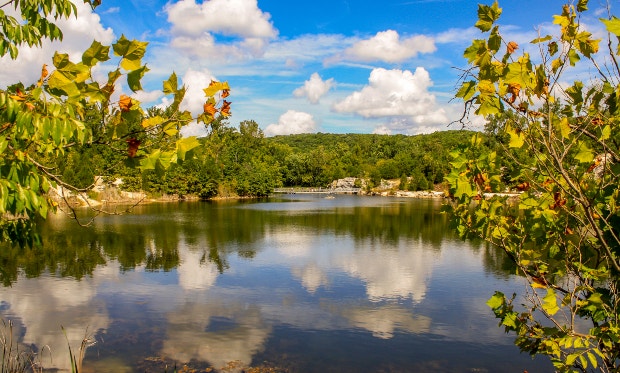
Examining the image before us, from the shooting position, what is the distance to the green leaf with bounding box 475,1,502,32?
9.81 ft

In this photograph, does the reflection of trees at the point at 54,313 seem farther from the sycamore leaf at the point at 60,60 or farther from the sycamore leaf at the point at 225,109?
the sycamore leaf at the point at 60,60

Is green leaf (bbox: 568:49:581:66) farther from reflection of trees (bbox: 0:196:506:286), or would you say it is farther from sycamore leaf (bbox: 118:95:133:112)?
reflection of trees (bbox: 0:196:506:286)

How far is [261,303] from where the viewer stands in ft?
48.6

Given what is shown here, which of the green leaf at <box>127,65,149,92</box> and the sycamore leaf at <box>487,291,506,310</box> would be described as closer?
the green leaf at <box>127,65,149,92</box>

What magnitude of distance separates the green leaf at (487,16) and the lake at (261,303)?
2.76 meters

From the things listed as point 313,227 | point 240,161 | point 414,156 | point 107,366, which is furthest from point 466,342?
point 414,156

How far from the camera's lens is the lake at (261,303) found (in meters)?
10.7

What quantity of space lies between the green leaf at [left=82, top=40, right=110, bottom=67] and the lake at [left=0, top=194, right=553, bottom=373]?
2.73m

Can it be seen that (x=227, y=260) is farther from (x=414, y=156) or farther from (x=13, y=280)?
(x=414, y=156)

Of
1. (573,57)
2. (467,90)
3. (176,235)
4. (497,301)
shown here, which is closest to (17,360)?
(497,301)

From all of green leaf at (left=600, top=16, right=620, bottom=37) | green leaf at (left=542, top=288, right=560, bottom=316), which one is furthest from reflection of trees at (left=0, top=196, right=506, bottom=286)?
green leaf at (left=600, top=16, right=620, bottom=37)

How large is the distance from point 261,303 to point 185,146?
12.8 meters

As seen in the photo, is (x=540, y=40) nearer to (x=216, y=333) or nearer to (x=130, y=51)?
(x=130, y=51)

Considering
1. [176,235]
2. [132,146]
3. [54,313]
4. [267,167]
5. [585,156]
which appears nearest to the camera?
[132,146]
